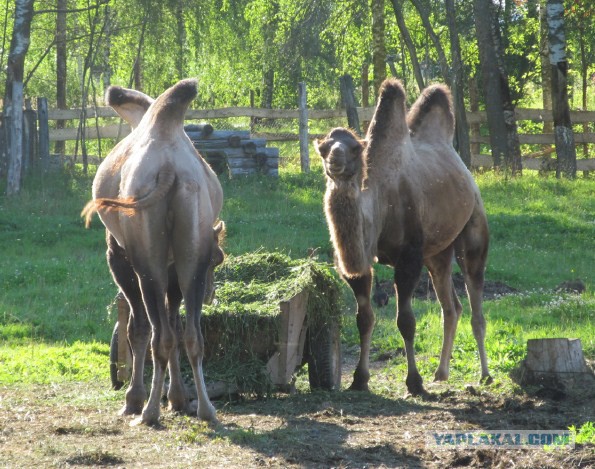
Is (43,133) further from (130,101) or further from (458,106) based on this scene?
(130,101)

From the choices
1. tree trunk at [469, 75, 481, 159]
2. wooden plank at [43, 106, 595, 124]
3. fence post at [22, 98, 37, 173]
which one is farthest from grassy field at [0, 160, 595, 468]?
tree trunk at [469, 75, 481, 159]

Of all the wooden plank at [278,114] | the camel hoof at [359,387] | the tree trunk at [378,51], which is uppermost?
the tree trunk at [378,51]

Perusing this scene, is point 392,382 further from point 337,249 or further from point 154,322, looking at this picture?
point 154,322

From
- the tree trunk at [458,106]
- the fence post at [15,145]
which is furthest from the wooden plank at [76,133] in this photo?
the tree trunk at [458,106]

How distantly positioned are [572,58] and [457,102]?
13.5 metres

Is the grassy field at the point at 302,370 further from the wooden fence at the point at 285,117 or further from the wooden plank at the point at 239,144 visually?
the wooden fence at the point at 285,117

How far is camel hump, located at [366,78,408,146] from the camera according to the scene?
8734 mm

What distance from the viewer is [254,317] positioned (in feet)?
25.4

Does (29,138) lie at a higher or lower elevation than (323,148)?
higher

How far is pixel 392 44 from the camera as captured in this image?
28109 millimetres

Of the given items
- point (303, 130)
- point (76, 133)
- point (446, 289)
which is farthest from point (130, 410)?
point (76, 133)

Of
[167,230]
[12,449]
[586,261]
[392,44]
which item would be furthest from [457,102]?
[12,449]

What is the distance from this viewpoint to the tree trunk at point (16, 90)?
1977 centimetres

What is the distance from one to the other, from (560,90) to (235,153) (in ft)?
22.3
